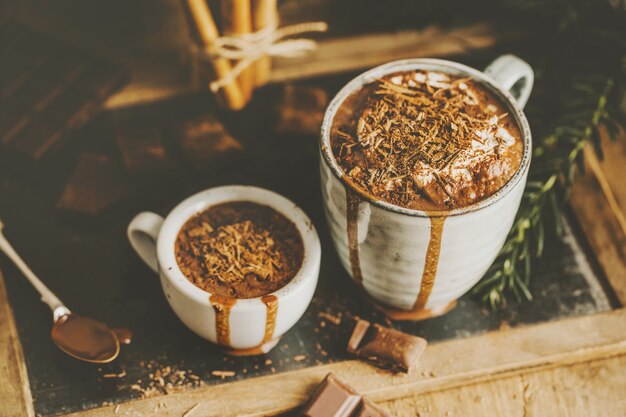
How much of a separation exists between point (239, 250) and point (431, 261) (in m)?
0.29

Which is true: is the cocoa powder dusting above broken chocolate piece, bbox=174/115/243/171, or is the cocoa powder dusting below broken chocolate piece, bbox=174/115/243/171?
below

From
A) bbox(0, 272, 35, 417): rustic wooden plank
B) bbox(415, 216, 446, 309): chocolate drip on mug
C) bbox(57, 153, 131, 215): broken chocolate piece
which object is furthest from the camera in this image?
bbox(57, 153, 131, 215): broken chocolate piece

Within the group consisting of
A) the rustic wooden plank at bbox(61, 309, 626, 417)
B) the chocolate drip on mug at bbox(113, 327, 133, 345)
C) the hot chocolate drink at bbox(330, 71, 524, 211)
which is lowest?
the rustic wooden plank at bbox(61, 309, 626, 417)

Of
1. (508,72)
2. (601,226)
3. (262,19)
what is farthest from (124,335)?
(601,226)

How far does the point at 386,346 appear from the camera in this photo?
45.2 inches

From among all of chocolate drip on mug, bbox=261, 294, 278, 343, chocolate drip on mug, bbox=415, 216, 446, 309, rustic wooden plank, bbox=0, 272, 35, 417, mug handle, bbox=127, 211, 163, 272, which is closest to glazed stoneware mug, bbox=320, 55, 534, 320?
chocolate drip on mug, bbox=415, 216, 446, 309

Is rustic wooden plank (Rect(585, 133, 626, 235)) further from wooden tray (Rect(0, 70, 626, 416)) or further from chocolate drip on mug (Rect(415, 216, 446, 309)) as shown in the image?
chocolate drip on mug (Rect(415, 216, 446, 309))

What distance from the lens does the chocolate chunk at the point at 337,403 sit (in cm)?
107

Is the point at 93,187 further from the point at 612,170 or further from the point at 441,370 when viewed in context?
the point at 612,170

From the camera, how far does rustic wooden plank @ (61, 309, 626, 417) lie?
112 centimetres

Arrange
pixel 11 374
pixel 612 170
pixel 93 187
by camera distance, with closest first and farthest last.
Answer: pixel 11 374 → pixel 93 187 → pixel 612 170

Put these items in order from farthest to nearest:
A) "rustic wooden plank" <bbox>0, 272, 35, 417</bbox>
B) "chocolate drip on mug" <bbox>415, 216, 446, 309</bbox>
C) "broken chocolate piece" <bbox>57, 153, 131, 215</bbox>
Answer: "broken chocolate piece" <bbox>57, 153, 131, 215</bbox> < "rustic wooden plank" <bbox>0, 272, 35, 417</bbox> < "chocolate drip on mug" <bbox>415, 216, 446, 309</bbox>

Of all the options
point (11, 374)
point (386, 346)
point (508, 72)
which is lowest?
point (386, 346)

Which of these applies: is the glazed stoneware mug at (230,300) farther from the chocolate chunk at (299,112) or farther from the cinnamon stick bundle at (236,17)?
the cinnamon stick bundle at (236,17)
